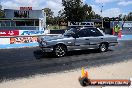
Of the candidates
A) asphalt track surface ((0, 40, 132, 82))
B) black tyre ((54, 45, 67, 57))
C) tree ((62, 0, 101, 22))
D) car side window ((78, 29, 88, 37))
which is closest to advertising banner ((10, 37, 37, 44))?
asphalt track surface ((0, 40, 132, 82))

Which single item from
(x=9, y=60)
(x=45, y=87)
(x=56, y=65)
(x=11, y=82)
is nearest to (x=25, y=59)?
(x=9, y=60)

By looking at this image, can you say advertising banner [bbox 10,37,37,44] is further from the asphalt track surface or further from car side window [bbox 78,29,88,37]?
car side window [bbox 78,29,88,37]

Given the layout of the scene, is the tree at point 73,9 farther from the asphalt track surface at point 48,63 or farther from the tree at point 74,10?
the asphalt track surface at point 48,63

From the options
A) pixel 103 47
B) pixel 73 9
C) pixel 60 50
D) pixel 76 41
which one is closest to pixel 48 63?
pixel 60 50

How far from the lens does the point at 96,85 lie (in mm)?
8406

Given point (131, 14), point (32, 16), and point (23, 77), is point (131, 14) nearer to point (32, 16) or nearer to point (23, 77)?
point (32, 16)

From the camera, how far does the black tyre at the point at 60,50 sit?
15.2m

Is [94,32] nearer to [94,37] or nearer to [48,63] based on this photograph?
[94,37]

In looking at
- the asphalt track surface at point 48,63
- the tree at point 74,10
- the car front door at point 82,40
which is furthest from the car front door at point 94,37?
the tree at point 74,10

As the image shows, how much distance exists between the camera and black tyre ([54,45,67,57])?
15.2m

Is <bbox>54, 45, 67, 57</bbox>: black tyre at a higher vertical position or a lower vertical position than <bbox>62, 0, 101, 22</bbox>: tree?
lower

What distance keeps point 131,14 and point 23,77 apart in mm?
142367

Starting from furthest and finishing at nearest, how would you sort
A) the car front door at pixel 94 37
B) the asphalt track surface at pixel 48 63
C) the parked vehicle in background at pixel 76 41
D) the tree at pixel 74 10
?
1. the tree at pixel 74 10
2. the car front door at pixel 94 37
3. the parked vehicle in background at pixel 76 41
4. the asphalt track surface at pixel 48 63

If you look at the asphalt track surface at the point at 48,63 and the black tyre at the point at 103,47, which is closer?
the asphalt track surface at the point at 48,63
